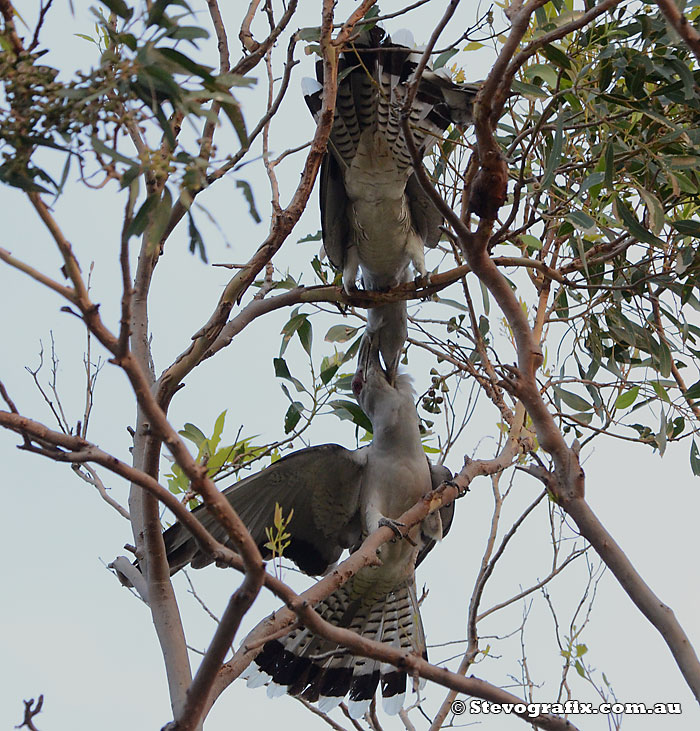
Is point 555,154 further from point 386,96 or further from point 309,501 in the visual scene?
point 309,501

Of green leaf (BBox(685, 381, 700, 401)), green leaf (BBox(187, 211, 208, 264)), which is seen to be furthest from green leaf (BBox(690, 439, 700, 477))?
green leaf (BBox(187, 211, 208, 264))

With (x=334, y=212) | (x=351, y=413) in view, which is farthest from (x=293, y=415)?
(x=334, y=212)

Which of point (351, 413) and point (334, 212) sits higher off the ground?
point (334, 212)

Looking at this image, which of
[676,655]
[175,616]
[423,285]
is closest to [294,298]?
[423,285]

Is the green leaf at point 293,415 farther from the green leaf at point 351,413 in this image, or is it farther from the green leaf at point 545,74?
the green leaf at point 545,74

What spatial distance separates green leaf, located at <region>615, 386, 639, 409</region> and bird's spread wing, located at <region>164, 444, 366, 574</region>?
1232mm

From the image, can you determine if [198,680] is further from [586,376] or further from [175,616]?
[586,376]

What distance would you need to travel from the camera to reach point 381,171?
3.53 m

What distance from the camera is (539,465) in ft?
7.25

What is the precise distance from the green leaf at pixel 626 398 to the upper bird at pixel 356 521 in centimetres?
96

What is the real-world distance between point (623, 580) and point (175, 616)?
45.8 inches

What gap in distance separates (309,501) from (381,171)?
1.57 metres

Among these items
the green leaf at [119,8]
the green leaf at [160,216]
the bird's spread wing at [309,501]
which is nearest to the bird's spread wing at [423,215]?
the bird's spread wing at [309,501]

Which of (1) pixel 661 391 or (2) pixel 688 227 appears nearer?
(2) pixel 688 227
